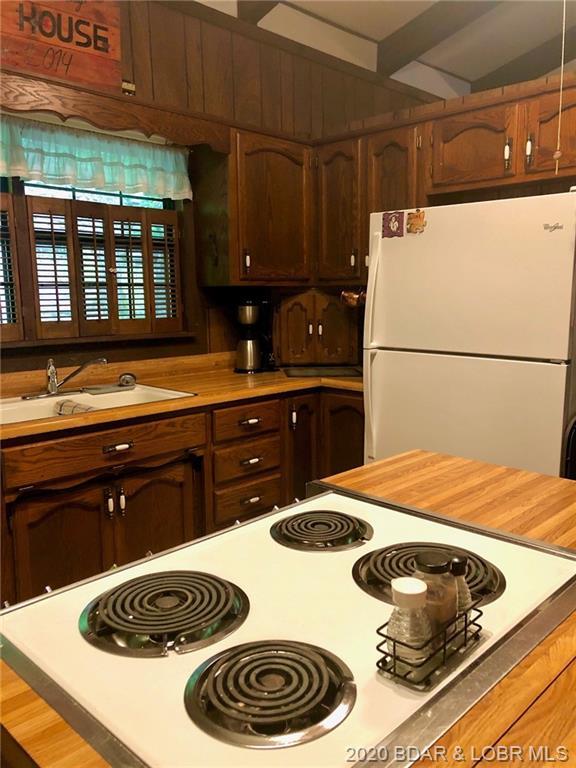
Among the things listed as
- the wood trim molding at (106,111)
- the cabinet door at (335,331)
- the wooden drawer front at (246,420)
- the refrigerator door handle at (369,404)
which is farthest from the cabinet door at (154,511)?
the wood trim molding at (106,111)

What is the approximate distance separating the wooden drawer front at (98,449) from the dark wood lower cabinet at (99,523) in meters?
0.07

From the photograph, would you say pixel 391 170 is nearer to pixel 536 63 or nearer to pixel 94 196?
pixel 94 196

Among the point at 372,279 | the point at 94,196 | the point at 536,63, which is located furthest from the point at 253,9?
the point at 536,63

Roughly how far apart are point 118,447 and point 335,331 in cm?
160

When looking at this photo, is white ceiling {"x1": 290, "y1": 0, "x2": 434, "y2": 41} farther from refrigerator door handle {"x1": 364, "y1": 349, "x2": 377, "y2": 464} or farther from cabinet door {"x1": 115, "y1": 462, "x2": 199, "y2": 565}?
cabinet door {"x1": 115, "y1": 462, "x2": 199, "y2": 565}

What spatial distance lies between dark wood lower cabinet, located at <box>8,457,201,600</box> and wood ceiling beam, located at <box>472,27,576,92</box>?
3.49m

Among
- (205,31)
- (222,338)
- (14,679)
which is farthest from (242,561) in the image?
(205,31)

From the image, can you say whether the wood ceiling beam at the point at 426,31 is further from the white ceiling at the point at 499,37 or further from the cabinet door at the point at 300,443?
the cabinet door at the point at 300,443

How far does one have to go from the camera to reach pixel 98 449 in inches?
88.6

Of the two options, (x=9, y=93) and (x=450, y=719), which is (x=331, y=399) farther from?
(x=450, y=719)

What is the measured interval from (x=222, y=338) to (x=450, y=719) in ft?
9.66

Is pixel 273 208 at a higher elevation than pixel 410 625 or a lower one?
higher

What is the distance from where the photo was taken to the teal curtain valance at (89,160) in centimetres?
252

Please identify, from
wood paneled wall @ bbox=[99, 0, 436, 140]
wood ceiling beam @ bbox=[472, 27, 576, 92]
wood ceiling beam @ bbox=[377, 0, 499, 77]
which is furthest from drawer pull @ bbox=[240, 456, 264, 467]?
wood ceiling beam @ bbox=[472, 27, 576, 92]
